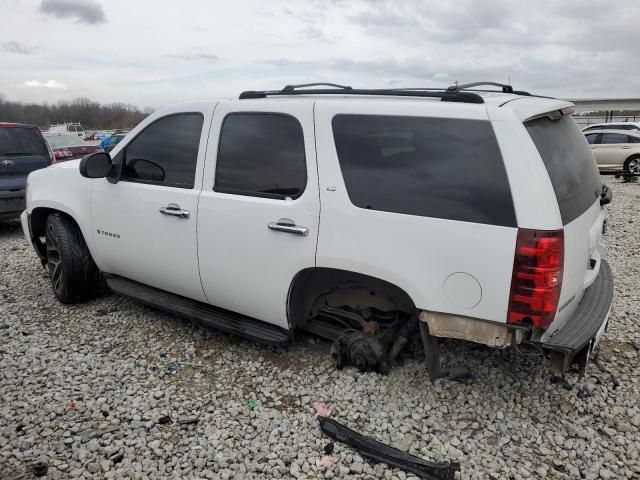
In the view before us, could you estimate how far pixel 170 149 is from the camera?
3.86 meters

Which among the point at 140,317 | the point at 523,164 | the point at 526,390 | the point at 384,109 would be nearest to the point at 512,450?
the point at 526,390

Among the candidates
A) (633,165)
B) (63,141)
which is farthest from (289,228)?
(633,165)

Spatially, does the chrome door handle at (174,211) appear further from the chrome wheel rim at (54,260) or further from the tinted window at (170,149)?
the chrome wheel rim at (54,260)

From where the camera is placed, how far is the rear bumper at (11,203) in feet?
25.7

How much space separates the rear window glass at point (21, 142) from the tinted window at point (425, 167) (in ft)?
24.5

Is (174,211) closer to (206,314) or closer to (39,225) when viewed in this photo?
(206,314)

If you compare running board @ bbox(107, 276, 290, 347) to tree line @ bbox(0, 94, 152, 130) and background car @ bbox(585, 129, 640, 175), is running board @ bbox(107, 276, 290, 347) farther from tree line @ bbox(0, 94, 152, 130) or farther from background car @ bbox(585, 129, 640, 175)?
tree line @ bbox(0, 94, 152, 130)

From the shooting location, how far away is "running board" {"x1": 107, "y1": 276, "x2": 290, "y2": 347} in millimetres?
3484

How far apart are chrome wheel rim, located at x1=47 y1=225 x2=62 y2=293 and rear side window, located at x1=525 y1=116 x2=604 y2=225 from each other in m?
4.22

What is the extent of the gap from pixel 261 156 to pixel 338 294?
1.06m

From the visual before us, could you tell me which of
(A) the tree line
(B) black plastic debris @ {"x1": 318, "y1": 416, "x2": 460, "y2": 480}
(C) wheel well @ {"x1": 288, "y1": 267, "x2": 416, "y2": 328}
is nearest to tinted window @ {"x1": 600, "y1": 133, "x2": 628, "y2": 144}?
(C) wheel well @ {"x1": 288, "y1": 267, "x2": 416, "y2": 328}

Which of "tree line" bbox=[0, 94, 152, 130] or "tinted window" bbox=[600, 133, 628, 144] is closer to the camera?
"tinted window" bbox=[600, 133, 628, 144]

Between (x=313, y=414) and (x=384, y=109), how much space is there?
6.23 ft

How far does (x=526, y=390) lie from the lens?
10.9 feet
